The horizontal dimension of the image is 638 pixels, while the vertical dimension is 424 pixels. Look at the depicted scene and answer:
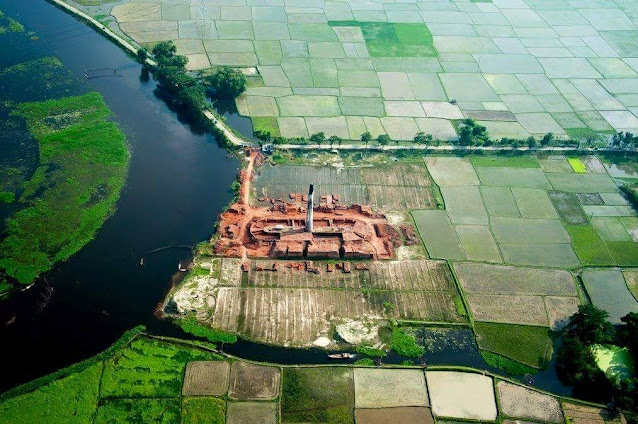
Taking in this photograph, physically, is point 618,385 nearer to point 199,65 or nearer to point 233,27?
point 199,65

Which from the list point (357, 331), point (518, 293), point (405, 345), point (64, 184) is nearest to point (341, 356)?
point (357, 331)

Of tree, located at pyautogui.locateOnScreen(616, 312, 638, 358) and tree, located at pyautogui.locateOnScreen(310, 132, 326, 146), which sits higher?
tree, located at pyautogui.locateOnScreen(310, 132, 326, 146)

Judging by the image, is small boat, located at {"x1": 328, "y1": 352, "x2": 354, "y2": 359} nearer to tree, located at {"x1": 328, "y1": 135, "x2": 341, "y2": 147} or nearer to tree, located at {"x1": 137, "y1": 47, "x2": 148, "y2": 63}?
tree, located at {"x1": 328, "y1": 135, "x2": 341, "y2": 147}

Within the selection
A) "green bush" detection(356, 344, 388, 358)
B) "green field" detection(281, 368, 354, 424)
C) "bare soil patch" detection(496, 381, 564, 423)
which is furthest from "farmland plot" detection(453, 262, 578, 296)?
"green field" detection(281, 368, 354, 424)

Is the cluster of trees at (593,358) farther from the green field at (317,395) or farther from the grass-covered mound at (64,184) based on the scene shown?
the grass-covered mound at (64,184)

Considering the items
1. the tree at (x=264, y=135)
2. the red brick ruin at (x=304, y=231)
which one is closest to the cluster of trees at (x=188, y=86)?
the tree at (x=264, y=135)

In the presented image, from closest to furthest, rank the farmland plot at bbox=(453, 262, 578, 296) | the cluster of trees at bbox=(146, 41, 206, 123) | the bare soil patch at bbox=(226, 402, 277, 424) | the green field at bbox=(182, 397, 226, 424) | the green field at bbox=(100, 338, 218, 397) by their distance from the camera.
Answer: the green field at bbox=(182, 397, 226, 424) → the bare soil patch at bbox=(226, 402, 277, 424) → the green field at bbox=(100, 338, 218, 397) → the farmland plot at bbox=(453, 262, 578, 296) → the cluster of trees at bbox=(146, 41, 206, 123)
